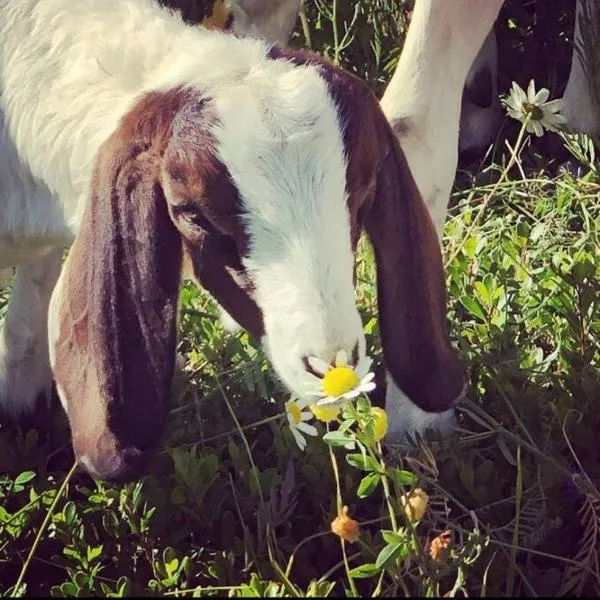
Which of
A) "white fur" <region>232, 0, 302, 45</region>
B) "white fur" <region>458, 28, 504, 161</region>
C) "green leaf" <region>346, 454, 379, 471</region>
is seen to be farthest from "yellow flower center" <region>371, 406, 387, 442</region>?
"white fur" <region>458, 28, 504, 161</region>

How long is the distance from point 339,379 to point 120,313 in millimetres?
361

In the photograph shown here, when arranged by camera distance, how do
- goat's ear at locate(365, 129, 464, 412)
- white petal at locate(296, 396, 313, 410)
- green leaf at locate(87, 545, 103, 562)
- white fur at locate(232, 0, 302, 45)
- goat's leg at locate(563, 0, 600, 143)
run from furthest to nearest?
goat's leg at locate(563, 0, 600, 143), white fur at locate(232, 0, 302, 45), green leaf at locate(87, 545, 103, 562), goat's ear at locate(365, 129, 464, 412), white petal at locate(296, 396, 313, 410)

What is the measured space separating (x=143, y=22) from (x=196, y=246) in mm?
480

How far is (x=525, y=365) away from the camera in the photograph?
224cm

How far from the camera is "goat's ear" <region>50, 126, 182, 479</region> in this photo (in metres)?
1.54

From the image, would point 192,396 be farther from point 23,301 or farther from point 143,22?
point 143,22

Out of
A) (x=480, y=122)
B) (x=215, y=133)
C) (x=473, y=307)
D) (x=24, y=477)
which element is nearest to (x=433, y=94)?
(x=473, y=307)

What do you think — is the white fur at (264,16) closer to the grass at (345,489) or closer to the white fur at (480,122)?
→ the grass at (345,489)

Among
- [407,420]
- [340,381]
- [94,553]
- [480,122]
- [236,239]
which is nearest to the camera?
[340,381]

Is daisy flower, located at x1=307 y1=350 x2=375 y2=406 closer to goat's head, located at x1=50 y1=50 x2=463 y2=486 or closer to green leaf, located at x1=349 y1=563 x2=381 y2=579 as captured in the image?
goat's head, located at x1=50 y1=50 x2=463 y2=486

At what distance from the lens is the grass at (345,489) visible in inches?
67.1

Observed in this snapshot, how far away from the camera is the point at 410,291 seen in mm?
1737

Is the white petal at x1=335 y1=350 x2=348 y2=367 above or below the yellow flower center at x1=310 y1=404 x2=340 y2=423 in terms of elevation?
above

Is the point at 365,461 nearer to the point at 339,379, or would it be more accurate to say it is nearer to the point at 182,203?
the point at 339,379
